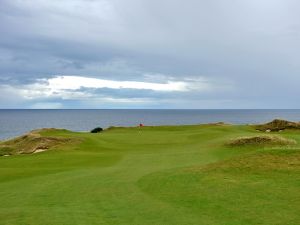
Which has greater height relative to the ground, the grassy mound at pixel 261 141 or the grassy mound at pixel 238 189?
the grassy mound at pixel 261 141

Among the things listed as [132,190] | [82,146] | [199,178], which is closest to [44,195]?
[132,190]

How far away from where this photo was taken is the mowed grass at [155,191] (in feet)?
44.5

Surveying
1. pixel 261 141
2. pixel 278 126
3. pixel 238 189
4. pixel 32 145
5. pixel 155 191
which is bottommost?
pixel 155 191

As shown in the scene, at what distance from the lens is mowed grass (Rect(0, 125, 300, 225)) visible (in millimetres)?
13570

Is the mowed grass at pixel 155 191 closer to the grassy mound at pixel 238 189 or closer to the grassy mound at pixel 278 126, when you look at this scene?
the grassy mound at pixel 238 189

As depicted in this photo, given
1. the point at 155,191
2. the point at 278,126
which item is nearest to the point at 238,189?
the point at 155,191

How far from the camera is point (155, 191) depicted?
17719mm

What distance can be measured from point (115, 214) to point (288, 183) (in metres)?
7.55

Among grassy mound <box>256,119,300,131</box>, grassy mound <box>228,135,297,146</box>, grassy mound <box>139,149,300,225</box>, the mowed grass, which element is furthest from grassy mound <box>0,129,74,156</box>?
grassy mound <box>256,119,300,131</box>

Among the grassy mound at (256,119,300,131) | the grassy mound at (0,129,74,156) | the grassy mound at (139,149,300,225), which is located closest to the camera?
the grassy mound at (139,149,300,225)

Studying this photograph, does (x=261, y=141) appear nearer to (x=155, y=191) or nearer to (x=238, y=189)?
(x=238, y=189)

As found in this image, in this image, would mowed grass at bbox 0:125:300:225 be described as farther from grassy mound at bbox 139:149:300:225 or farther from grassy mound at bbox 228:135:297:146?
grassy mound at bbox 228:135:297:146

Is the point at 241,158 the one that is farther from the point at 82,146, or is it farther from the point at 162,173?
the point at 82,146

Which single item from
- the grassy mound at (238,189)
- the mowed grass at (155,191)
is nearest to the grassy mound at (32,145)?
the mowed grass at (155,191)
